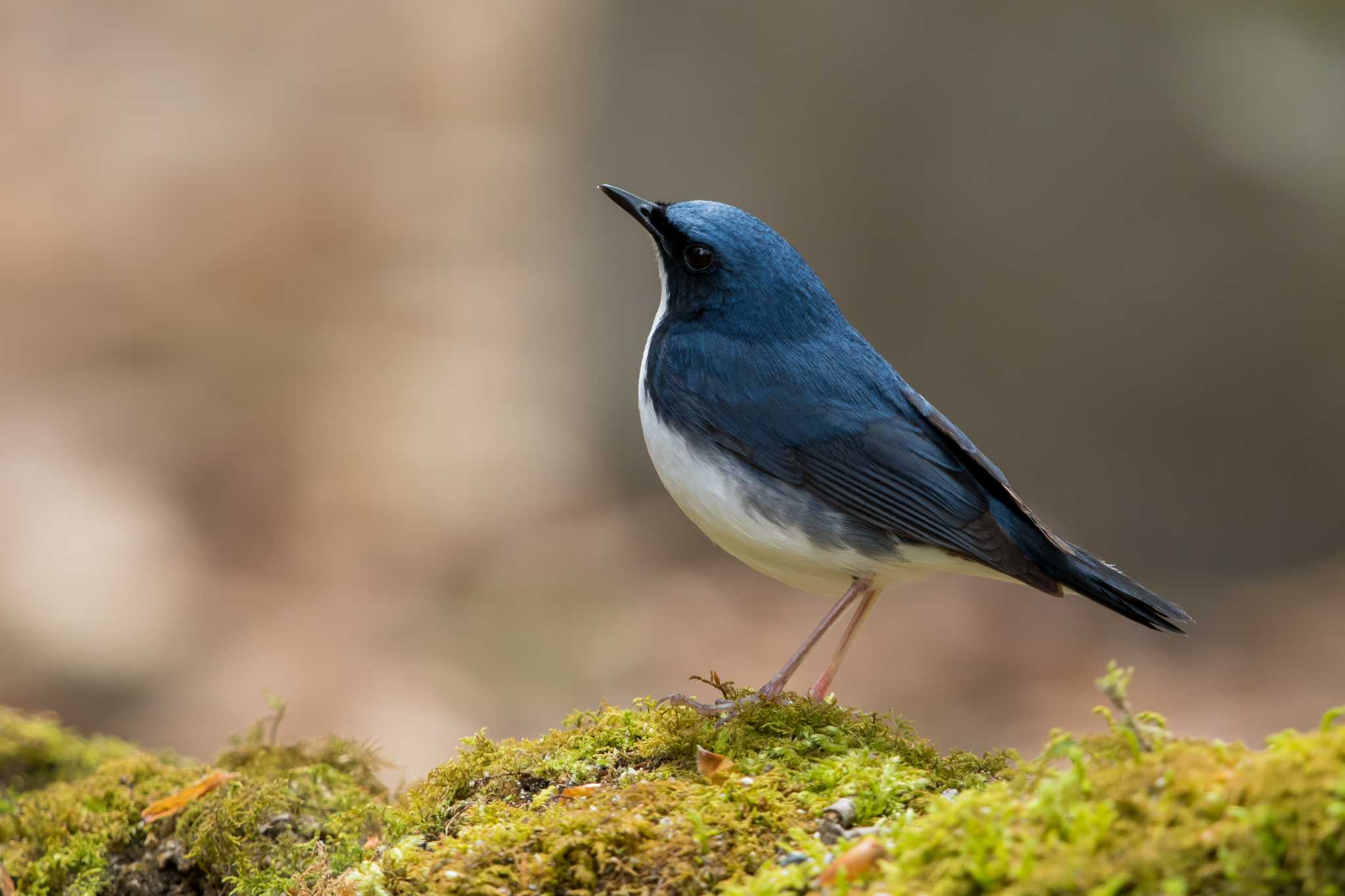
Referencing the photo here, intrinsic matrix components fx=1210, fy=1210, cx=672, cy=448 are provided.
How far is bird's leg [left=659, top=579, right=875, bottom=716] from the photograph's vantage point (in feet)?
12.2

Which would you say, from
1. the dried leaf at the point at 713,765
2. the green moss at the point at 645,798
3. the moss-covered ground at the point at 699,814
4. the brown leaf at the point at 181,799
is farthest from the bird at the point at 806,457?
the brown leaf at the point at 181,799

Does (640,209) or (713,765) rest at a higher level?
(640,209)

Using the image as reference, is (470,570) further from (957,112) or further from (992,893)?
(992,893)

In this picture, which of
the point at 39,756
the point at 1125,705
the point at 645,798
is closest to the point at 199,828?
the point at 39,756

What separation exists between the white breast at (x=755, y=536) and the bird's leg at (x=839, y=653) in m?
0.12

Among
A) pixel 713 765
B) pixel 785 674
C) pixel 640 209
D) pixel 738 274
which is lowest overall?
pixel 713 765

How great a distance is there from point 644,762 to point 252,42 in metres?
12.3

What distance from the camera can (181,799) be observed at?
3982mm

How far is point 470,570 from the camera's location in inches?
412

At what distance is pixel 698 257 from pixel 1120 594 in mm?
1843

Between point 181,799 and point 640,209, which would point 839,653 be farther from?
point 181,799

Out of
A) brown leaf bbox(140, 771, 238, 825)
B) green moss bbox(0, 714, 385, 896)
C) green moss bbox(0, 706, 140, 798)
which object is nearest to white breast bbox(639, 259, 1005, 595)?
green moss bbox(0, 714, 385, 896)

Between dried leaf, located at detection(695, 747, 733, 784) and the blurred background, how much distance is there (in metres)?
4.95

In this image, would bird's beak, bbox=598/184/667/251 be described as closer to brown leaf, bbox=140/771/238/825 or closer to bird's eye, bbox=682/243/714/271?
bird's eye, bbox=682/243/714/271
